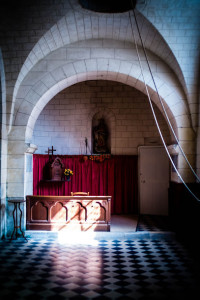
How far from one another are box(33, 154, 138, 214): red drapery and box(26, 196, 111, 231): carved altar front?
7.76 ft

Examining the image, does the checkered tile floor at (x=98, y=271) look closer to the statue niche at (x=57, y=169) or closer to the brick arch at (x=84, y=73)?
the brick arch at (x=84, y=73)

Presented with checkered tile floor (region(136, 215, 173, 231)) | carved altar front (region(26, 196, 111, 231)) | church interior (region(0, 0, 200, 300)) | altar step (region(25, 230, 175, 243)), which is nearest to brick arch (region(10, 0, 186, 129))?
church interior (region(0, 0, 200, 300))

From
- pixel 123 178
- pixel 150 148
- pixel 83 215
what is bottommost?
pixel 83 215

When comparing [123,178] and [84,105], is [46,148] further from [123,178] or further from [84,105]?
[123,178]

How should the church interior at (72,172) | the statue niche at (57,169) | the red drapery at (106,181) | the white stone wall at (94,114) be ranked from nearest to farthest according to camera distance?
the church interior at (72,172) < the statue niche at (57,169) < the red drapery at (106,181) < the white stone wall at (94,114)

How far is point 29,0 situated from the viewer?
→ 5676mm

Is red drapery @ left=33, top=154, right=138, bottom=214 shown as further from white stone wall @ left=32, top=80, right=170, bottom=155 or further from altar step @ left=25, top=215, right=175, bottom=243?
altar step @ left=25, top=215, right=175, bottom=243

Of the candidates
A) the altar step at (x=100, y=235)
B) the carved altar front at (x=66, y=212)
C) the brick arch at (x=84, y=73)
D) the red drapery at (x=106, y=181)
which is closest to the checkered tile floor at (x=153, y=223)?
the altar step at (x=100, y=235)

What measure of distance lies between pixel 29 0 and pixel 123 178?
18.5 ft

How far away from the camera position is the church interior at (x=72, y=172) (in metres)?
4.63

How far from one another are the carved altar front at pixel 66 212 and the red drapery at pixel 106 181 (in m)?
2.36

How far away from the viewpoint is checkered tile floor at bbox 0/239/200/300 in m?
3.75

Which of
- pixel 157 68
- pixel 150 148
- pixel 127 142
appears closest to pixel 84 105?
pixel 127 142

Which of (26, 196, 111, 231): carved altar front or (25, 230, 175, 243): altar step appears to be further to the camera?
(26, 196, 111, 231): carved altar front
